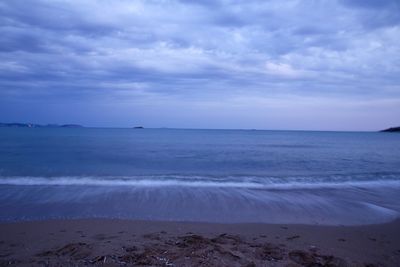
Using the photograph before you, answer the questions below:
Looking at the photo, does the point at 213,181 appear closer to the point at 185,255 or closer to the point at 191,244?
the point at 191,244

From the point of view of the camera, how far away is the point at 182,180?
14.2 meters

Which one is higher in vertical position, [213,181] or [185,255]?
[185,255]

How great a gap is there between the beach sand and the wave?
18.8 feet

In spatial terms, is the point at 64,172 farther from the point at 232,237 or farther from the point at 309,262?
the point at 309,262

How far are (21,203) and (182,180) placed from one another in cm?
724

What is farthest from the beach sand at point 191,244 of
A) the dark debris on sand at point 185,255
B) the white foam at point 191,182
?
the white foam at point 191,182

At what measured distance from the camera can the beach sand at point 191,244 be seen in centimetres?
463

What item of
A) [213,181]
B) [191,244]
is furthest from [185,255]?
[213,181]

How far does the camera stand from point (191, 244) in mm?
5348

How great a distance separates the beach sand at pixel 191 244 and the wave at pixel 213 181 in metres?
5.74

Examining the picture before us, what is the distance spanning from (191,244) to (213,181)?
29.2ft

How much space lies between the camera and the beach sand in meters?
4.63

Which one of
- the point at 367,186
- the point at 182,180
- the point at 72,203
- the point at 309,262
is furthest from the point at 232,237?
the point at 367,186

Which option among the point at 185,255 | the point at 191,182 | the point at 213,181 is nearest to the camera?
the point at 185,255
